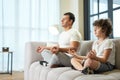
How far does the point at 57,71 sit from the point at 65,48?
49 cm

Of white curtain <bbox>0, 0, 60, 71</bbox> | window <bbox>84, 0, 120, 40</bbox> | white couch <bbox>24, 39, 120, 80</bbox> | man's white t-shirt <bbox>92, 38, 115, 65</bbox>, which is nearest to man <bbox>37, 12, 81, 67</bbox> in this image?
white couch <bbox>24, 39, 120, 80</bbox>


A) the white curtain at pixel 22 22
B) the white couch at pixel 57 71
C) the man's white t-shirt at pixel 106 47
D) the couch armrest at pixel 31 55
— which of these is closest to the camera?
the white couch at pixel 57 71

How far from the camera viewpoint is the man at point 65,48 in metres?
2.28

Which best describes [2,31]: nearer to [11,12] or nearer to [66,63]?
[11,12]

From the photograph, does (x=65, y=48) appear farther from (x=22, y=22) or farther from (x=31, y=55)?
(x=22, y=22)

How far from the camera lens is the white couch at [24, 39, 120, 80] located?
172cm

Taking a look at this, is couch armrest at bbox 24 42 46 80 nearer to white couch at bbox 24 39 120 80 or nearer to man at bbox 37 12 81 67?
white couch at bbox 24 39 120 80

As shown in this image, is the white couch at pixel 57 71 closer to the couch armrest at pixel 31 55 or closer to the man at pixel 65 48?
the couch armrest at pixel 31 55

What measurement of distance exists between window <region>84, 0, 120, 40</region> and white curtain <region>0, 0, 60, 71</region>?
3.49ft

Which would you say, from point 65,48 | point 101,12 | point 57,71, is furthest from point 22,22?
point 57,71

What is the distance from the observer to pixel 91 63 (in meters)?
1.81

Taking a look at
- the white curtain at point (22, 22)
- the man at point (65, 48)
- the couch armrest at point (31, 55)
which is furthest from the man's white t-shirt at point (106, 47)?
the white curtain at point (22, 22)

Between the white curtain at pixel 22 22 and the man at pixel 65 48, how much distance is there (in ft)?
7.64

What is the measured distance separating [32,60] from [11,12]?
7.00 feet
